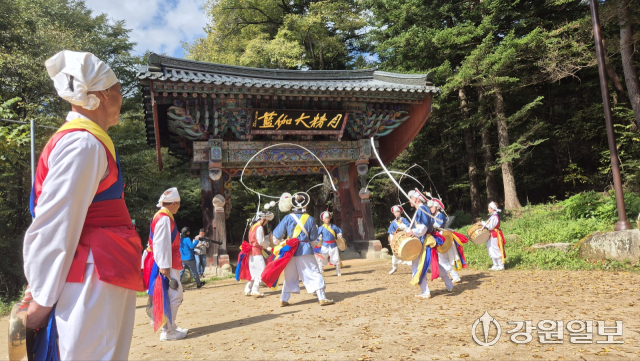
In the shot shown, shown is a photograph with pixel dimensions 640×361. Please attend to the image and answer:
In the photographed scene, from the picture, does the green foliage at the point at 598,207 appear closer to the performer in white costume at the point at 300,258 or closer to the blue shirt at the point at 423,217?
the blue shirt at the point at 423,217

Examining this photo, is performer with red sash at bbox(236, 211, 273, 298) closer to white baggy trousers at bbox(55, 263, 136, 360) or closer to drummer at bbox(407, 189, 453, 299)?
drummer at bbox(407, 189, 453, 299)

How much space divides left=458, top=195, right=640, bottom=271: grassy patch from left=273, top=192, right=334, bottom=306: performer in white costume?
5471 millimetres

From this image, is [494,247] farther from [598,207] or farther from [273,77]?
[273,77]

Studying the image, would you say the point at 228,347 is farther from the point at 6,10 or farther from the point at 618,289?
the point at 6,10

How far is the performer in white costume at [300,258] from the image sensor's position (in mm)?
6812

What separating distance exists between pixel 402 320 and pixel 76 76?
4.79 meters

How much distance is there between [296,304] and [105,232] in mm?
5638

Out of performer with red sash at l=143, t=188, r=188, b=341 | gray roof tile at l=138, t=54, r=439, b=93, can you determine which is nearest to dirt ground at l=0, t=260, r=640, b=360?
performer with red sash at l=143, t=188, r=188, b=341

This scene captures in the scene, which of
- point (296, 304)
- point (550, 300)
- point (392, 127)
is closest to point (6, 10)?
point (392, 127)

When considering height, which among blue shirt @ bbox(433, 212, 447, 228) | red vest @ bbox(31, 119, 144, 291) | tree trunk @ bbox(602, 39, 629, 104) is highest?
tree trunk @ bbox(602, 39, 629, 104)

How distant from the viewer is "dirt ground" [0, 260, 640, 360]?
390 centimetres

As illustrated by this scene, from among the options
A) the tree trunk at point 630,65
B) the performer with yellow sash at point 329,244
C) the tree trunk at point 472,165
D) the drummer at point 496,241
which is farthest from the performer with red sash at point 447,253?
the tree trunk at point 472,165

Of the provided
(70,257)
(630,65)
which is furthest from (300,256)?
(630,65)

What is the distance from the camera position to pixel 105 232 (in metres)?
1.78
